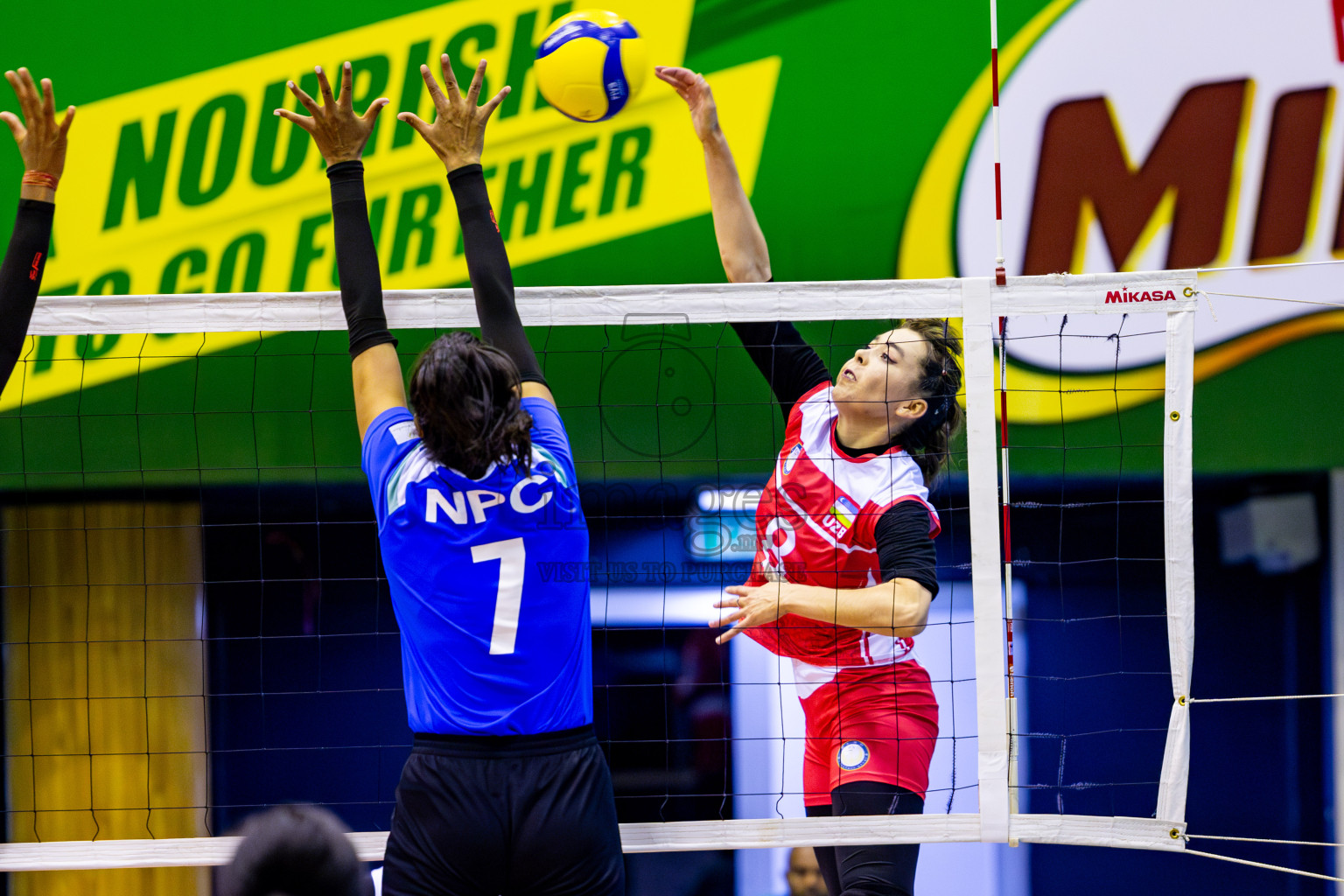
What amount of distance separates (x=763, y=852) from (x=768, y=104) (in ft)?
10.9

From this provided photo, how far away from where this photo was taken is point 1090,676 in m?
4.48

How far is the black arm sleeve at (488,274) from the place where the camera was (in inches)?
102

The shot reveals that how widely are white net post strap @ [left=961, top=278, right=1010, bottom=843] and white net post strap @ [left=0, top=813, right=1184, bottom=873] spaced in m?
0.10

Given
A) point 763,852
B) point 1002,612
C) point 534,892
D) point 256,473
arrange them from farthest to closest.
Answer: point 763,852 → point 256,473 → point 1002,612 → point 534,892

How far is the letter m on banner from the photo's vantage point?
4.00 meters

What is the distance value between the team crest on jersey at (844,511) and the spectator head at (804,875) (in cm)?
174

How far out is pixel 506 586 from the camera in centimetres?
229

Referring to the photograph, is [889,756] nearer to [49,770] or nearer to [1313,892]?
[1313,892]

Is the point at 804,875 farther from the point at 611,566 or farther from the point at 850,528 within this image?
the point at 850,528

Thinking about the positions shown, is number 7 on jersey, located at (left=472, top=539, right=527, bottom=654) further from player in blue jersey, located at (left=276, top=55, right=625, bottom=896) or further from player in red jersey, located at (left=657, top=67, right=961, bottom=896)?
player in red jersey, located at (left=657, top=67, right=961, bottom=896)

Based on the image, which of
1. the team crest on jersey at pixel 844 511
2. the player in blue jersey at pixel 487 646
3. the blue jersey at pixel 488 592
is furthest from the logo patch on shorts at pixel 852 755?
the blue jersey at pixel 488 592

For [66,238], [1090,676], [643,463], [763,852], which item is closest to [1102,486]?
[1090,676]

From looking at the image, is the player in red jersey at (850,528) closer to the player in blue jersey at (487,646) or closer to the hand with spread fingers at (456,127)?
the hand with spread fingers at (456,127)

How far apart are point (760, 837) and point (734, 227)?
205 cm
